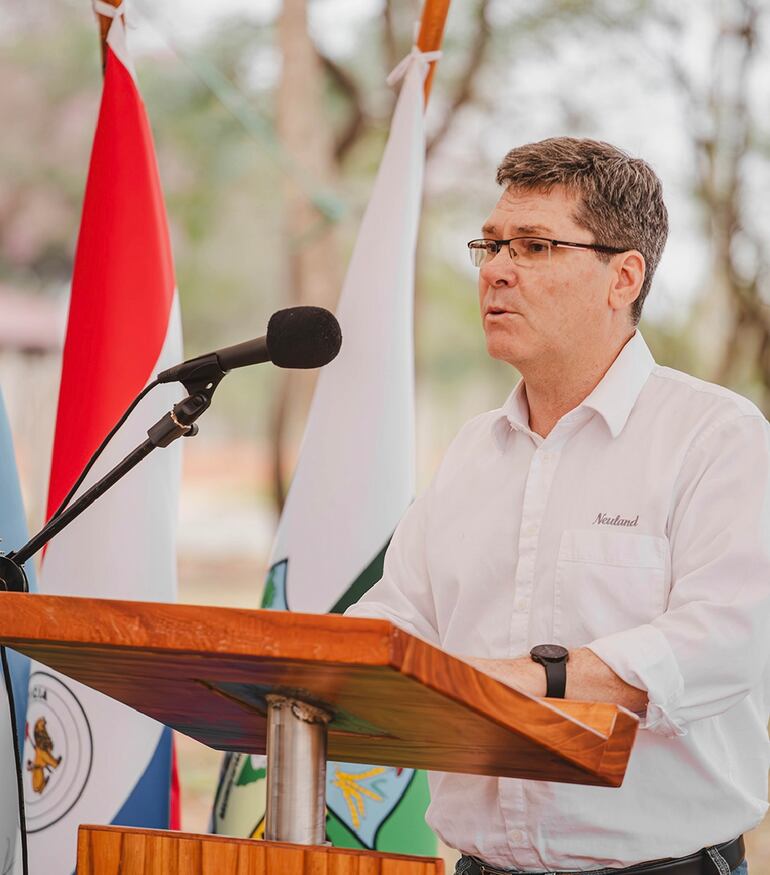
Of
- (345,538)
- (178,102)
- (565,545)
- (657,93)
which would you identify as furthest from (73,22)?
(565,545)

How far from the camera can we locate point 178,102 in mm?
10336

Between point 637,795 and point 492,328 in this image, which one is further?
point 492,328

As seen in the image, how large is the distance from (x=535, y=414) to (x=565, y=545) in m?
0.27

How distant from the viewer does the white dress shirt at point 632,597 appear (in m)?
1.48

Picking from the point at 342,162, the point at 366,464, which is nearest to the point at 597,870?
the point at 366,464

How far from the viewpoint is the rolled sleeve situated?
144cm

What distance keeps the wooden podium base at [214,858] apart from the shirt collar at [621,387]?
0.84m

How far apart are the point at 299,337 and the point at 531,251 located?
532mm

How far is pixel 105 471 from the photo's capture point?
2.41 meters

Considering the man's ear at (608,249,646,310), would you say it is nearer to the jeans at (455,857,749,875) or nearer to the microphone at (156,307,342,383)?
the microphone at (156,307,342,383)

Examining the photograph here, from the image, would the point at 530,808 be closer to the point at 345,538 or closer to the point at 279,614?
the point at 279,614

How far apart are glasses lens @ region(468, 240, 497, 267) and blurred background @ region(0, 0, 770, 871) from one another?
3.52 meters

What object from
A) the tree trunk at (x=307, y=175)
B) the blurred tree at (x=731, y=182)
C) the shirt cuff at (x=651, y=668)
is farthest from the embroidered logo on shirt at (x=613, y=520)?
the blurred tree at (x=731, y=182)

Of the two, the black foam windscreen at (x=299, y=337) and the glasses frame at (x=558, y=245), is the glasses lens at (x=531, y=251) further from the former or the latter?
the black foam windscreen at (x=299, y=337)
